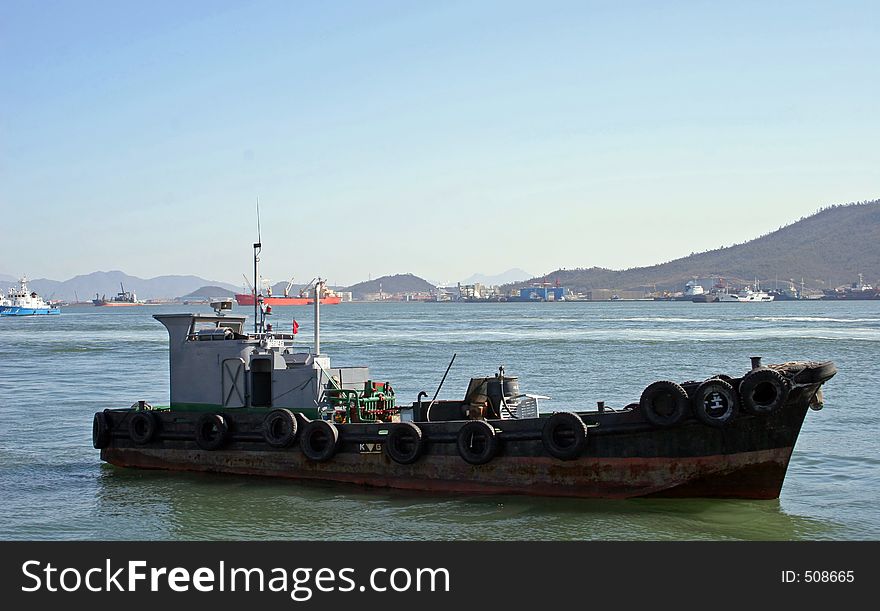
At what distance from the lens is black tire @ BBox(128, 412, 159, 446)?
54.1ft

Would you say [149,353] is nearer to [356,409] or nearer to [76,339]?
[76,339]

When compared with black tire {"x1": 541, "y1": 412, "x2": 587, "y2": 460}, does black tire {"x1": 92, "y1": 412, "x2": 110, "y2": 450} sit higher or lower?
lower

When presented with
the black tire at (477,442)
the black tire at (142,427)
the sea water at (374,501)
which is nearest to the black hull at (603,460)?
the black tire at (477,442)

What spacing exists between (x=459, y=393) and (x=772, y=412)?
1667 cm

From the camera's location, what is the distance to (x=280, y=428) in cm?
1524

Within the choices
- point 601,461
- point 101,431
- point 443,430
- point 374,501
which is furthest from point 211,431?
point 601,461

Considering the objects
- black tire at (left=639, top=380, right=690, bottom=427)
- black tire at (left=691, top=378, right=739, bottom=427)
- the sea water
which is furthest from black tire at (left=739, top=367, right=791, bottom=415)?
the sea water

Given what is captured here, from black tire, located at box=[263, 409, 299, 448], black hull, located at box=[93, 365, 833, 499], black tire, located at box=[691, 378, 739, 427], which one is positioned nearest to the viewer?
black tire, located at box=[691, 378, 739, 427]

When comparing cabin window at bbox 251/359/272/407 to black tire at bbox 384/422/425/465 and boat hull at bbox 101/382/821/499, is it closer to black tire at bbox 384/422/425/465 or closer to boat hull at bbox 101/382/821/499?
boat hull at bbox 101/382/821/499

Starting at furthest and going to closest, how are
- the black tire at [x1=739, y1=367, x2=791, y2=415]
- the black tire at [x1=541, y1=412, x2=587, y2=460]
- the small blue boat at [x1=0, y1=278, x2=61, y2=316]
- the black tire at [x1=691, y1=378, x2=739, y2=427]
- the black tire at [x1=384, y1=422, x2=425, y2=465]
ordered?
1. the small blue boat at [x1=0, y1=278, x2=61, y2=316]
2. the black tire at [x1=384, y1=422, x2=425, y2=465]
3. the black tire at [x1=541, y1=412, x2=587, y2=460]
4. the black tire at [x1=691, y1=378, x2=739, y2=427]
5. the black tire at [x1=739, y1=367, x2=791, y2=415]

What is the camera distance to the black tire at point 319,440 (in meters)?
14.7

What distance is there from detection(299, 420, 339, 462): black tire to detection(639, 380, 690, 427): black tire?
191 inches

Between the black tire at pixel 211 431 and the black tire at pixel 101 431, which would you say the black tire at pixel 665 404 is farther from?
the black tire at pixel 101 431
